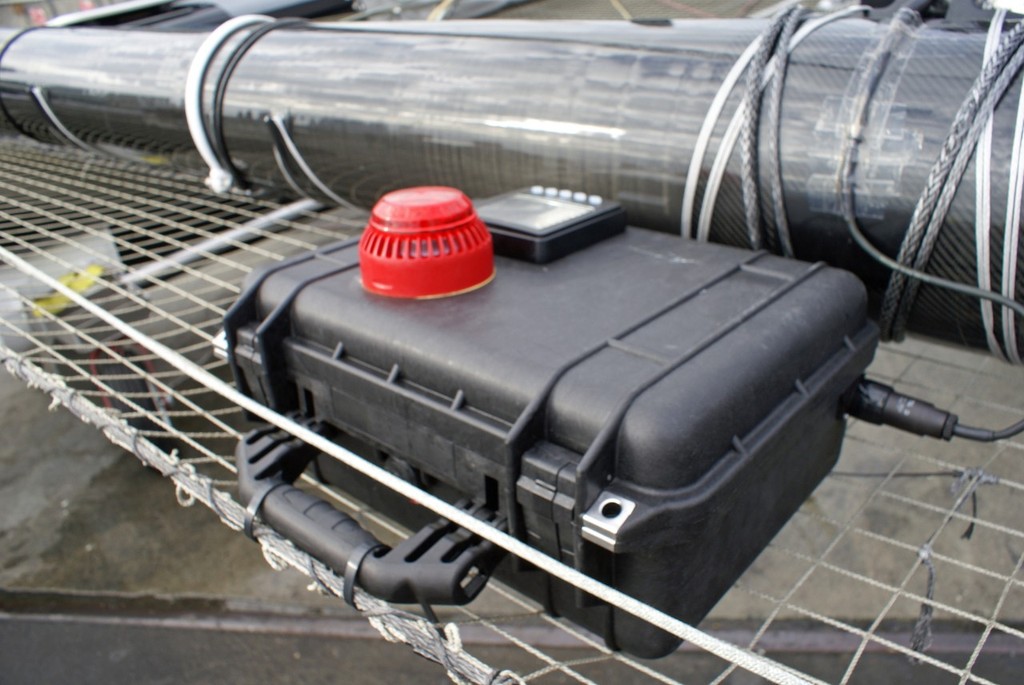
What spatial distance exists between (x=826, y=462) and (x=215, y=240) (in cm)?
121

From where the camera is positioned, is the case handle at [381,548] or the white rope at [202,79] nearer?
the case handle at [381,548]

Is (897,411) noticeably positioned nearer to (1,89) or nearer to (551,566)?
(551,566)

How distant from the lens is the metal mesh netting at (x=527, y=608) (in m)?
1.44

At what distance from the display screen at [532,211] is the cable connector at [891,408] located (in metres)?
0.34

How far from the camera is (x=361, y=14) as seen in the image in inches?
106

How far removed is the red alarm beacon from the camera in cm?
75

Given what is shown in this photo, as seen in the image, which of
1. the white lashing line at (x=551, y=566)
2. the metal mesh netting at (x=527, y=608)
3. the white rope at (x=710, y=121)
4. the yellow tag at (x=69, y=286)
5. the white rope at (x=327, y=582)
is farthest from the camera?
the yellow tag at (x=69, y=286)

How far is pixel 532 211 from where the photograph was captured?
883 mm

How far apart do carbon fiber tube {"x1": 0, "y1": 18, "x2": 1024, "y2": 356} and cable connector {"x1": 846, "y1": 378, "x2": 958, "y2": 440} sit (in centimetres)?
13

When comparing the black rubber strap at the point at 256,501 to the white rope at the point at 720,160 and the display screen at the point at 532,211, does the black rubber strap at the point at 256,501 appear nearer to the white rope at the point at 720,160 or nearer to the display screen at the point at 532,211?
the display screen at the point at 532,211

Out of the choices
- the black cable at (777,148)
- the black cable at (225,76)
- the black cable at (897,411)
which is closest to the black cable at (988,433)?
the black cable at (897,411)

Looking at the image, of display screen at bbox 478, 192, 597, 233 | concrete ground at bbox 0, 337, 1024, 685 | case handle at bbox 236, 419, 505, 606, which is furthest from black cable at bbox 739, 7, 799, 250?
concrete ground at bbox 0, 337, 1024, 685

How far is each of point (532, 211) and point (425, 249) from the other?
7.0 inches

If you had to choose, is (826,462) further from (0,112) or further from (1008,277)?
(0,112)
